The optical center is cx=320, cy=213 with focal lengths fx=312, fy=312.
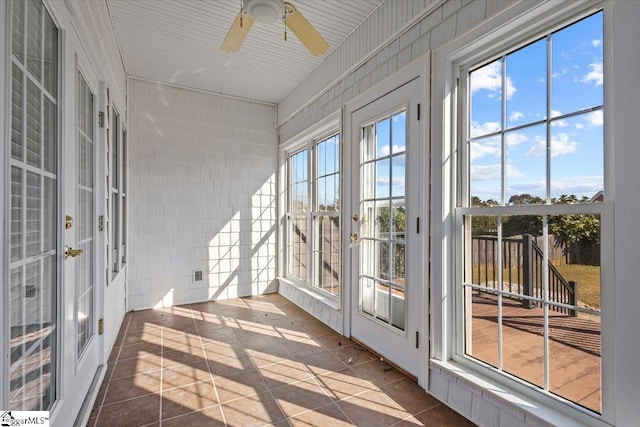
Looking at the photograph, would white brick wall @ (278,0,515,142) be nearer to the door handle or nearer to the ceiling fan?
the ceiling fan

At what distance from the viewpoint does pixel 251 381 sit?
224 centimetres

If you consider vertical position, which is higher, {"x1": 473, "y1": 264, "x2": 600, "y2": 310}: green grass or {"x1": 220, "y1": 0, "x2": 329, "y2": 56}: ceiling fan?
{"x1": 220, "y1": 0, "x2": 329, "y2": 56}: ceiling fan

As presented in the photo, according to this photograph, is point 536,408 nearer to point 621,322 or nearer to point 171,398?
point 621,322

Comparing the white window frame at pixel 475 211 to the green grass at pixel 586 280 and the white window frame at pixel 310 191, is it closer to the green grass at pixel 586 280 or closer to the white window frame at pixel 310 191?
the green grass at pixel 586 280

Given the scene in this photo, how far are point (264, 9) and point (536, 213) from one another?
1855 millimetres

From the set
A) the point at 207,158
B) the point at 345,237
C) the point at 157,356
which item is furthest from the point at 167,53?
the point at 157,356

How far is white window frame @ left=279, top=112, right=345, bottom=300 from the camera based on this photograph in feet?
11.2

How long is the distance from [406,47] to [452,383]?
2322 millimetres

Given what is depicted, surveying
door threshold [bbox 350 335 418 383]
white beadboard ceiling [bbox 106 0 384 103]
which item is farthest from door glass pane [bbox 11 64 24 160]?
door threshold [bbox 350 335 418 383]

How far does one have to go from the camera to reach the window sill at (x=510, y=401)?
1.41 m

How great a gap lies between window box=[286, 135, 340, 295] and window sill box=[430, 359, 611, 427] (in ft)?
5.07

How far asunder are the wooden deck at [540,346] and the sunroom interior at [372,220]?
0.4 inches

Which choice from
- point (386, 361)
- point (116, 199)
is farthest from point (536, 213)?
point (116, 199)

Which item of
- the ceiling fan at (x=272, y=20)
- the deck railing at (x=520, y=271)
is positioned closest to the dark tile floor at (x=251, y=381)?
the deck railing at (x=520, y=271)
